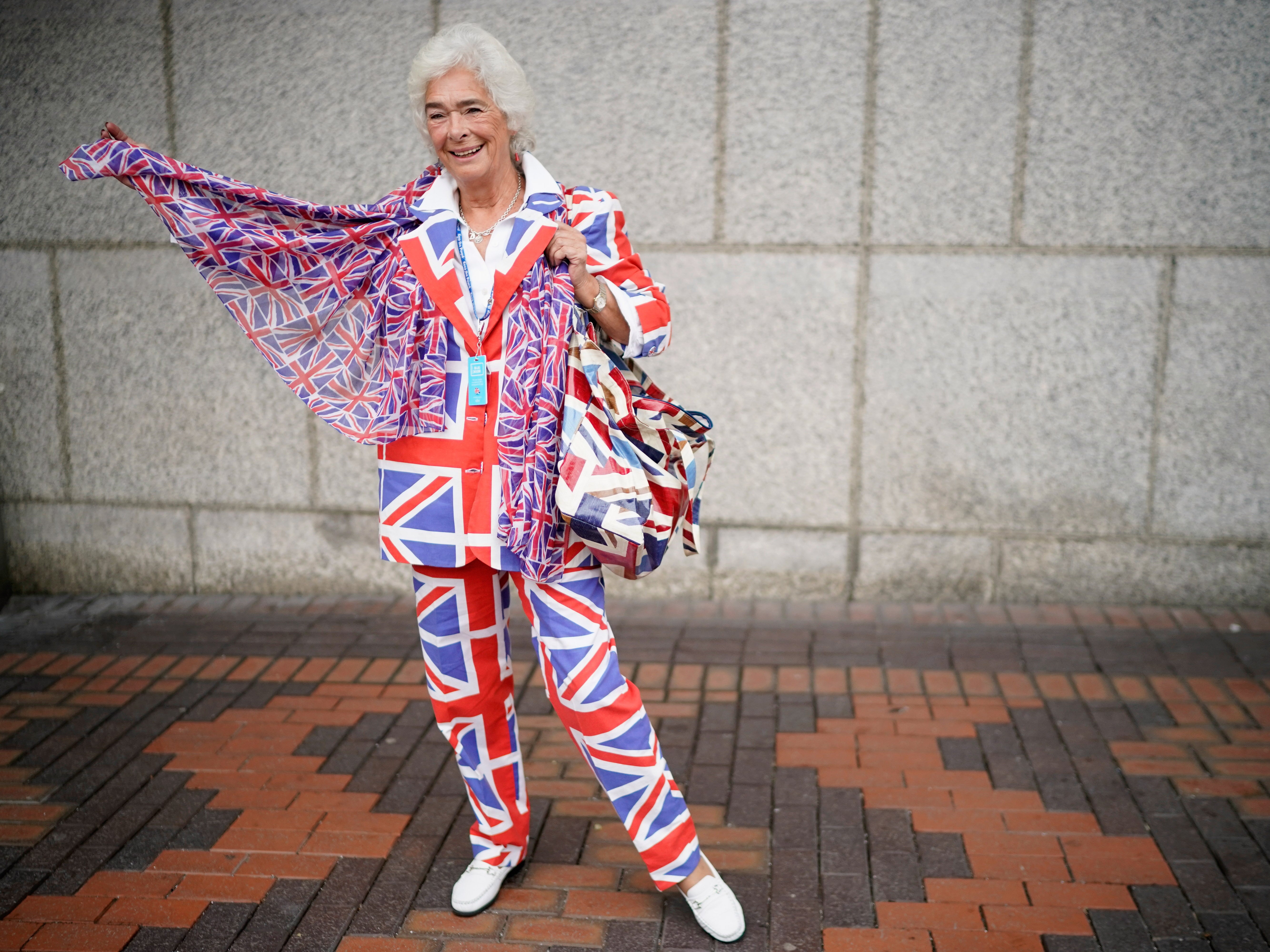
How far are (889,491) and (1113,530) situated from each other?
0.87 meters

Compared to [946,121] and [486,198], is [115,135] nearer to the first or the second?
[486,198]

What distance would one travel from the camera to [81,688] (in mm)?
3891

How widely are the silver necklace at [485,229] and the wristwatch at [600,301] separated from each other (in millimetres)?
238

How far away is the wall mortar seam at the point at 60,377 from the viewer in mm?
4684

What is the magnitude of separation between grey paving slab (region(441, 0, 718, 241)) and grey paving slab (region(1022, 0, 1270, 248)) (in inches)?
48.4

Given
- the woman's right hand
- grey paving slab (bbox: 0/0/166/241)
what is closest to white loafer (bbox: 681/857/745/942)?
the woman's right hand

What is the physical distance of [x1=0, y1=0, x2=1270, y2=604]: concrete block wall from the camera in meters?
4.22

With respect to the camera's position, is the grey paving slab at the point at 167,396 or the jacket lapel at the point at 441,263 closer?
the jacket lapel at the point at 441,263

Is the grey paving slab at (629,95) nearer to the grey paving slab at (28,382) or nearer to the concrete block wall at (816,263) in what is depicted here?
the concrete block wall at (816,263)

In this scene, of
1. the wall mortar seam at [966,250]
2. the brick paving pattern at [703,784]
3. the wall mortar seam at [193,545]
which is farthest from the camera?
the wall mortar seam at [193,545]

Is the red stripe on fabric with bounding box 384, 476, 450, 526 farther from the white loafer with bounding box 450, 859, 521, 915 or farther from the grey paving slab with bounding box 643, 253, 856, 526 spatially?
the grey paving slab with bounding box 643, 253, 856, 526

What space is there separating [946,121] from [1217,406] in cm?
148

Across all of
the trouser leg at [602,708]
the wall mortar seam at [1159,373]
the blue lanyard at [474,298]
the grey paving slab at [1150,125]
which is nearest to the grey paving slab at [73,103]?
the blue lanyard at [474,298]

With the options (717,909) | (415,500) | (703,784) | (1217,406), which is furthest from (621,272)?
(1217,406)
